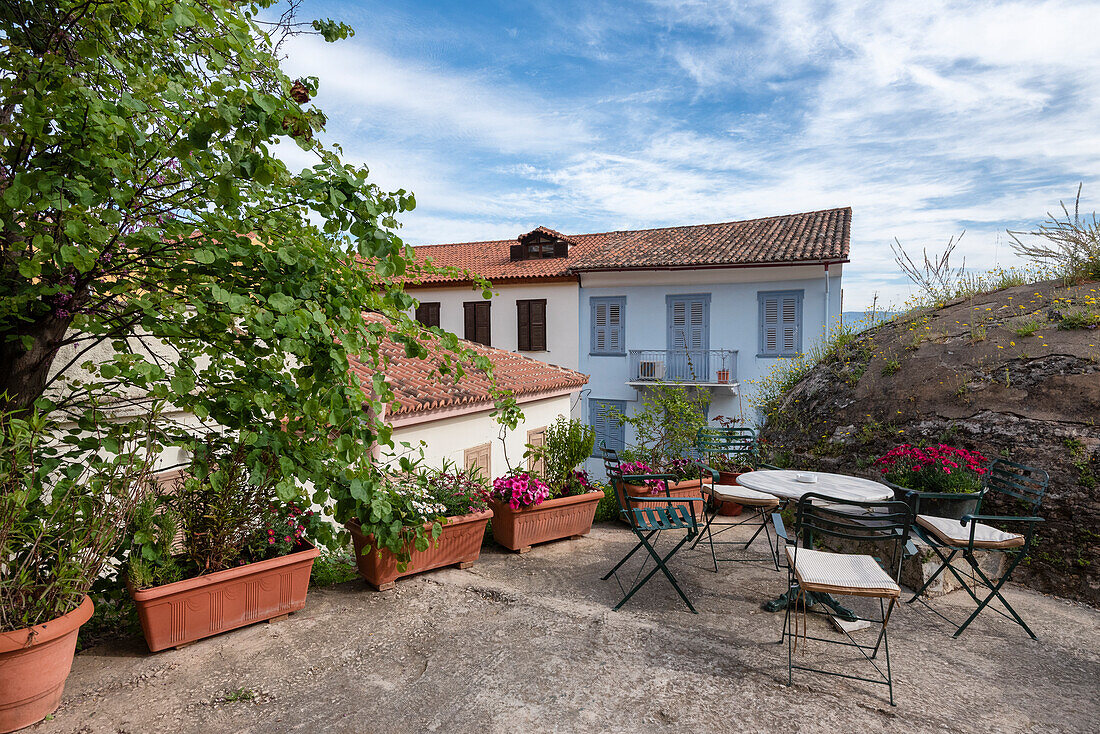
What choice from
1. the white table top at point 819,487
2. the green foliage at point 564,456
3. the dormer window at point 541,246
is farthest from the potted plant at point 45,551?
the dormer window at point 541,246

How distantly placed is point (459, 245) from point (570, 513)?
686 inches

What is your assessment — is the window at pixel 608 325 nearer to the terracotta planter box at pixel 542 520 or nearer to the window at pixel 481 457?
the window at pixel 481 457

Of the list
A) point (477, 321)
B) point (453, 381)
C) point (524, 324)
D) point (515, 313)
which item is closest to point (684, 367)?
point (524, 324)

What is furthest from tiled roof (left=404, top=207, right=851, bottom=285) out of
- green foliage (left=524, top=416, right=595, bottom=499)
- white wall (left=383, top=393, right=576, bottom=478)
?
green foliage (left=524, top=416, right=595, bottom=499)

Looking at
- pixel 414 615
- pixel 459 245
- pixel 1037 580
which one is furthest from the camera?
pixel 459 245

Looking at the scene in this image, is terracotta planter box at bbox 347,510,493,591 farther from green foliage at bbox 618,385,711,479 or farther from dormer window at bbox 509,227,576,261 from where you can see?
dormer window at bbox 509,227,576,261

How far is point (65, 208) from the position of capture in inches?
87.1

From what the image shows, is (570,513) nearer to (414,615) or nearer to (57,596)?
(414,615)

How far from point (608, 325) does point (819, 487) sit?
41.0 ft

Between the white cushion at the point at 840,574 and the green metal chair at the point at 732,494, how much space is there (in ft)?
4.89

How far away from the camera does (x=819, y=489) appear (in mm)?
4492

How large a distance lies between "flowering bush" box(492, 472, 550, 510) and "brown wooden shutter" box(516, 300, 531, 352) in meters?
12.2

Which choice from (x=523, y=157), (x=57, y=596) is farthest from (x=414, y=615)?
(x=523, y=157)

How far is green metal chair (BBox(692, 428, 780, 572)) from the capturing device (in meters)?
5.36
